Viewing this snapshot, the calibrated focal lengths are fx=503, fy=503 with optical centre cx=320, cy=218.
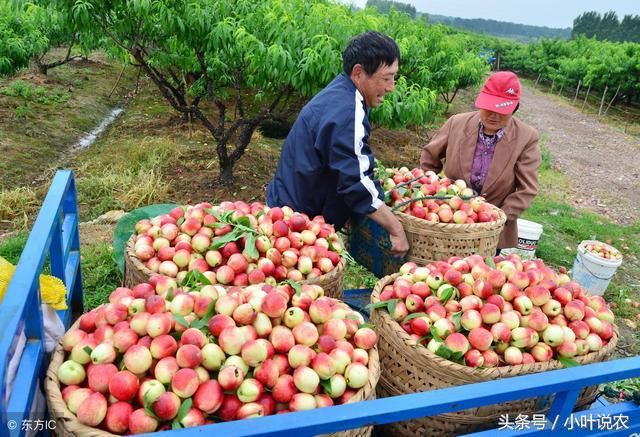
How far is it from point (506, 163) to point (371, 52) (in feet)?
4.51

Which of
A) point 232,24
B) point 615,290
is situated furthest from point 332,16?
point 615,290

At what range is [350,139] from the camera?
8.80 feet

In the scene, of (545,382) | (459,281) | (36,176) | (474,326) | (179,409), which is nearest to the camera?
(179,409)

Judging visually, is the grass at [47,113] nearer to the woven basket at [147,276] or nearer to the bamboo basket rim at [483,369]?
the woven basket at [147,276]

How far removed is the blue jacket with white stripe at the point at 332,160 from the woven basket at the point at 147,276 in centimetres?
43

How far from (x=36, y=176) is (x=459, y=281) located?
24.2 feet

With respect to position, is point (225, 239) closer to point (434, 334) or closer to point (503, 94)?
point (434, 334)

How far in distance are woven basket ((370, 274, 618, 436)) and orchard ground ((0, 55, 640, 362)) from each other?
3081 mm

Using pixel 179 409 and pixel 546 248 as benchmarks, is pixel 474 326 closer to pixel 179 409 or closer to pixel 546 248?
pixel 179 409

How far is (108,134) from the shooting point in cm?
1012

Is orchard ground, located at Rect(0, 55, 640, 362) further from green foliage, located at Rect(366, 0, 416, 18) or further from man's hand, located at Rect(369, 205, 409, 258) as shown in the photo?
green foliage, located at Rect(366, 0, 416, 18)

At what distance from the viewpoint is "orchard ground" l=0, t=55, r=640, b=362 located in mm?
5746

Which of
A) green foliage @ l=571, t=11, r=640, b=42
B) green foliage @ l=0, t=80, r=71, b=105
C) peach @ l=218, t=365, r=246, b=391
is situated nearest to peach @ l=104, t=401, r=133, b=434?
peach @ l=218, t=365, r=246, b=391

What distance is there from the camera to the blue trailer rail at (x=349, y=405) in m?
1.20
